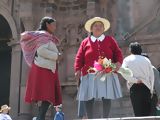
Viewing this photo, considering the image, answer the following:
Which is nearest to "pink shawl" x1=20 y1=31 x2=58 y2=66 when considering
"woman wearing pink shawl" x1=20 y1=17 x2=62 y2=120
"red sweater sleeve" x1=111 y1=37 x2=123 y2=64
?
"woman wearing pink shawl" x1=20 y1=17 x2=62 y2=120

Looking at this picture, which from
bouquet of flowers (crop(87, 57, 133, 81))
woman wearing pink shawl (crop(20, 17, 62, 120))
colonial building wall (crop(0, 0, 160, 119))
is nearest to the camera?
woman wearing pink shawl (crop(20, 17, 62, 120))

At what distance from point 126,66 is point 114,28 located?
7.19 meters

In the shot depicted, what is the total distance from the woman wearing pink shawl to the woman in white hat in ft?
1.63

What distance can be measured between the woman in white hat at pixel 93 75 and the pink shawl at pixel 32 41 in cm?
69

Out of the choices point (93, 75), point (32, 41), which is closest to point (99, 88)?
point (93, 75)

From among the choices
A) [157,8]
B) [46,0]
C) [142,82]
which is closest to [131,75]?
[142,82]

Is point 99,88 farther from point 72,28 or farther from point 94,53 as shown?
point 72,28

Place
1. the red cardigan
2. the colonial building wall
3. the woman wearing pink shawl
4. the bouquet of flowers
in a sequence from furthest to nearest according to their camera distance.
A: the colonial building wall, the red cardigan, the bouquet of flowers, the woman wearing pink shawl

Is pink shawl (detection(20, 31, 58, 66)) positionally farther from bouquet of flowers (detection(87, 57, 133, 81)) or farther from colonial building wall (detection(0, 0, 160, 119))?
colonial building wall (detection(0, 0, 160, 119))

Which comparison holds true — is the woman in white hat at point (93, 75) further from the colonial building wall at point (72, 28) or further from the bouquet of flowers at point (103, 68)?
the colonial building wall at point (72, 28)

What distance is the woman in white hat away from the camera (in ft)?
28.1

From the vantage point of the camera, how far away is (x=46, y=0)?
53.2 feet

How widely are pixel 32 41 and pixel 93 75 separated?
120 centimetres

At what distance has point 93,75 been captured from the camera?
873cm
